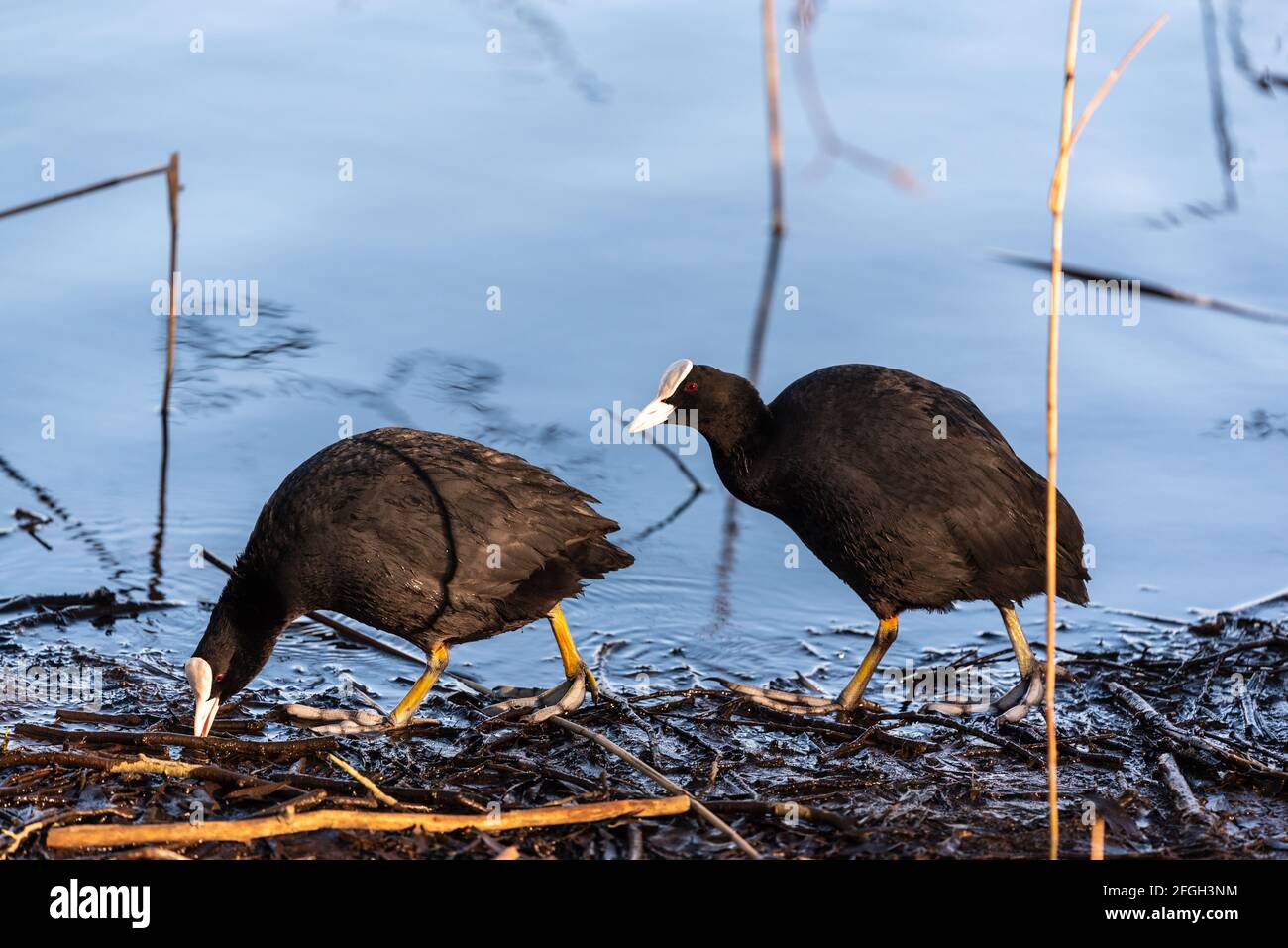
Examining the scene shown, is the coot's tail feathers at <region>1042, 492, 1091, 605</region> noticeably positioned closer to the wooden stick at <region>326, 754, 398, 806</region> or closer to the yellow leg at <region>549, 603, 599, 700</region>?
the yellow leg at <region>549, 603, 599, 700</region>

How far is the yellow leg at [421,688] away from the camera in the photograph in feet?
20.8

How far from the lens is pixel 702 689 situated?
6.62 m

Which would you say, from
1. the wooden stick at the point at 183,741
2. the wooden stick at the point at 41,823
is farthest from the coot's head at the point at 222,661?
the wooden stick at the point at 41,823

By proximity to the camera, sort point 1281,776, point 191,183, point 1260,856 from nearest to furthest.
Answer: point 1260,856, point 1281,776, point 191,183

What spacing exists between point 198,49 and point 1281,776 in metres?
9.90

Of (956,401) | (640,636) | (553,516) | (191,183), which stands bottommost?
(640,636)

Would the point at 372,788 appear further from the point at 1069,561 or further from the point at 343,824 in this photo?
the point at 1069,561

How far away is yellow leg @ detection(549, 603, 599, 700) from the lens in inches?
266

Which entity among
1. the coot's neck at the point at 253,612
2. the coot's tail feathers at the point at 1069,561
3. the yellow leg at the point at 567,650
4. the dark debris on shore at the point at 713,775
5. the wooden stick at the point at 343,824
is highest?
the coot's tail feathers at the point at 1069,561

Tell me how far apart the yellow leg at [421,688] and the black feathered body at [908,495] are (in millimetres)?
1452

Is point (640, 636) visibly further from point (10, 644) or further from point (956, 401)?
point (10, 644)

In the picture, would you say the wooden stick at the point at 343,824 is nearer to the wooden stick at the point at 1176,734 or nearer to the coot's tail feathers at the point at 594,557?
the coot's tail feathers at the point at 594,557

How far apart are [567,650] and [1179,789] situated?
2.45 meters

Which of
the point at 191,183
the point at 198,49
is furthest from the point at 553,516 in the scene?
the point at 198,49
